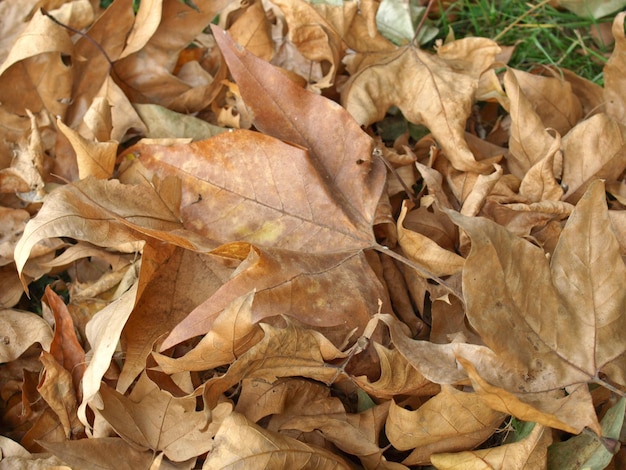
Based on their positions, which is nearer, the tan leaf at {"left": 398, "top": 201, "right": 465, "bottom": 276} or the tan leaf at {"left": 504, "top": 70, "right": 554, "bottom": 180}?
the tan leaf at {"left": 398, "top": 201, "right": 465, "bottom": 276}

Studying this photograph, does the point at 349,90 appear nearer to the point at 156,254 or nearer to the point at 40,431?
the point at 156,254

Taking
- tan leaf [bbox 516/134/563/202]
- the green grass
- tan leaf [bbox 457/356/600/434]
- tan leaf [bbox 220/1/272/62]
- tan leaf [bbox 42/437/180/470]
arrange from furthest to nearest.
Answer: the green grass, tan leaf [bbox 220/1/272/62], tan leaf [bbox 516/134/563/202], tan leaf [bbox 42/437/180/470], tan leaf [bbox 457/356/600/434]

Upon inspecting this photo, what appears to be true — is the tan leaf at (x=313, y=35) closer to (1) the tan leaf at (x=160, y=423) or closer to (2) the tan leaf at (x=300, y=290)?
(2) the tan leaf at (x=300, y=290)

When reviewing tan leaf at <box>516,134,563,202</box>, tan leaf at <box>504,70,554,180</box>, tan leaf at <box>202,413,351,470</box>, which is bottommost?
tan leaf at <box>202,413,351,470</box>

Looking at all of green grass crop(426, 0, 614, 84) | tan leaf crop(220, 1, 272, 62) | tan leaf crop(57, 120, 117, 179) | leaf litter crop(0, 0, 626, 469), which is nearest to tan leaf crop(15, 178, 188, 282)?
leaf litter crop(0, 0, 626, 469)

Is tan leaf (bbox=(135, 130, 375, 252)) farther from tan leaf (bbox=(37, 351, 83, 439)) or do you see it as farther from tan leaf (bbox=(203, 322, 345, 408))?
tan leaf (bbox=(37, 351, 83, 439))

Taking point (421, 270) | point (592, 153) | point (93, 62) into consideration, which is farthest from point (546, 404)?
point (93, 62)

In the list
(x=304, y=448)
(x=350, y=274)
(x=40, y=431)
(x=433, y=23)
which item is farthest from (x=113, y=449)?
(x=433, y=23)
